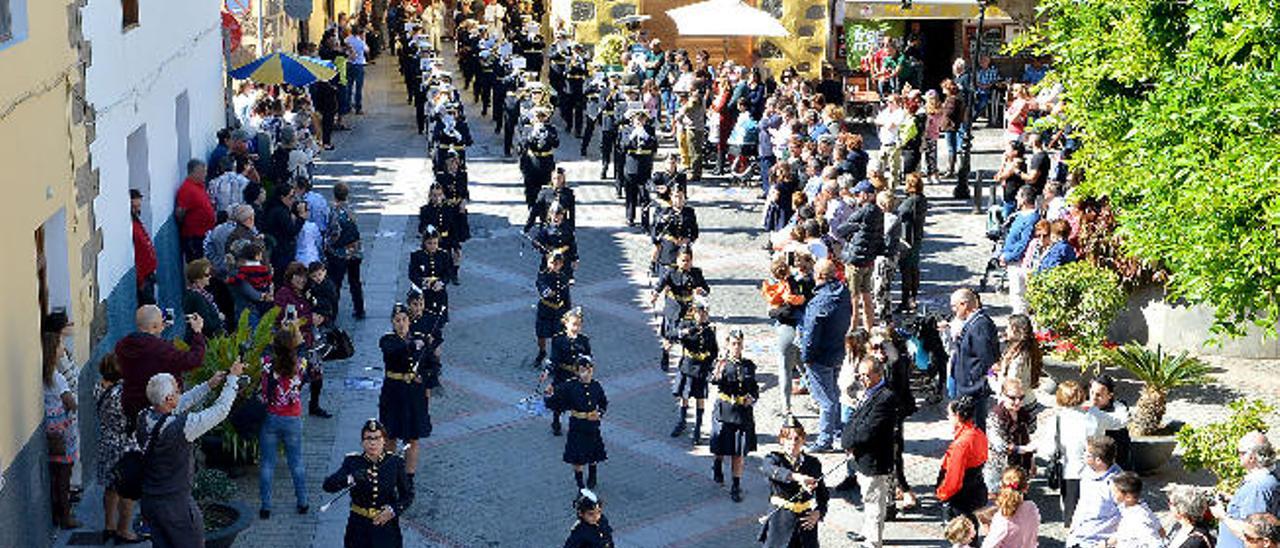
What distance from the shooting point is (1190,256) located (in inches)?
518

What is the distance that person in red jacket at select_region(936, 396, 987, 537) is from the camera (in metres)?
13.9

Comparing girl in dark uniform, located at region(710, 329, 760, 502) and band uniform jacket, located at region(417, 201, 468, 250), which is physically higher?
band uniform jacket, located at region(417, 201, 468, 250)

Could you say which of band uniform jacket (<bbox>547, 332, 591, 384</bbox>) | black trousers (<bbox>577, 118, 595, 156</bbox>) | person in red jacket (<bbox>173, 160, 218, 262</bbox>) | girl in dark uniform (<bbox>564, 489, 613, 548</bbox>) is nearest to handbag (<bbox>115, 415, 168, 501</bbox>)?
girl in dark uniform (<bbox>564, 489, 613, 548</bbox>)

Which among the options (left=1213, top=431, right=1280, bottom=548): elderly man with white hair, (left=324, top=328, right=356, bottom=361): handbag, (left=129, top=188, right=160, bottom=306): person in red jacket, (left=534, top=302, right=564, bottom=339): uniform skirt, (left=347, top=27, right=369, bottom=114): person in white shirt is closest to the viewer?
(left=1213, top=431, right=1280, bottom=548): elderly man with white hair

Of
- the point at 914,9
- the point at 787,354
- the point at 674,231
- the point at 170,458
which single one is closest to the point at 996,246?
the point at 674,231

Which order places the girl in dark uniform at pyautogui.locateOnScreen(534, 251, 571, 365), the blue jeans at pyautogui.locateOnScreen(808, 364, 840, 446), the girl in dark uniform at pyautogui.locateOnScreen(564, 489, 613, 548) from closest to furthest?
the girl in dark uniform at pyautogui.locateOnScreen(564, 489, 613, 548), the blue jeans at pyautogui.locateOnScreen(808, 364, 840, 446), the girl in dark uniform at pyautogui.locateOnScreen(534, 251, 571, 365)

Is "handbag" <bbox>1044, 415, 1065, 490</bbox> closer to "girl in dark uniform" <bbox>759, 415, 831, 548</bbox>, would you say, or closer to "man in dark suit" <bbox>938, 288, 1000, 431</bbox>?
"man in dark suit" <bbox>938, 288, 1000, 431</bbox>

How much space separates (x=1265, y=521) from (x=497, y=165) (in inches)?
817

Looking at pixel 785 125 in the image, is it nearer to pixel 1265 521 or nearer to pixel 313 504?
pixel 313 504

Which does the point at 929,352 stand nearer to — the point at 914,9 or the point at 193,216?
the point at 193,216

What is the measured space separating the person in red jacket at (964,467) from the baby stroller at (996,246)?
813cm

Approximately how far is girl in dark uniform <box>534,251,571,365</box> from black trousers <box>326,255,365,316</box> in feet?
8.56

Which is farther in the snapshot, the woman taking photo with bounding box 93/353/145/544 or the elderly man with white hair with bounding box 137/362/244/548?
the woman taking photo with bounding box 93/353/145/544

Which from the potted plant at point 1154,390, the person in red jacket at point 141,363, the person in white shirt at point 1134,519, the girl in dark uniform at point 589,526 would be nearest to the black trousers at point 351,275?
the person in red jacket at point 141,363
